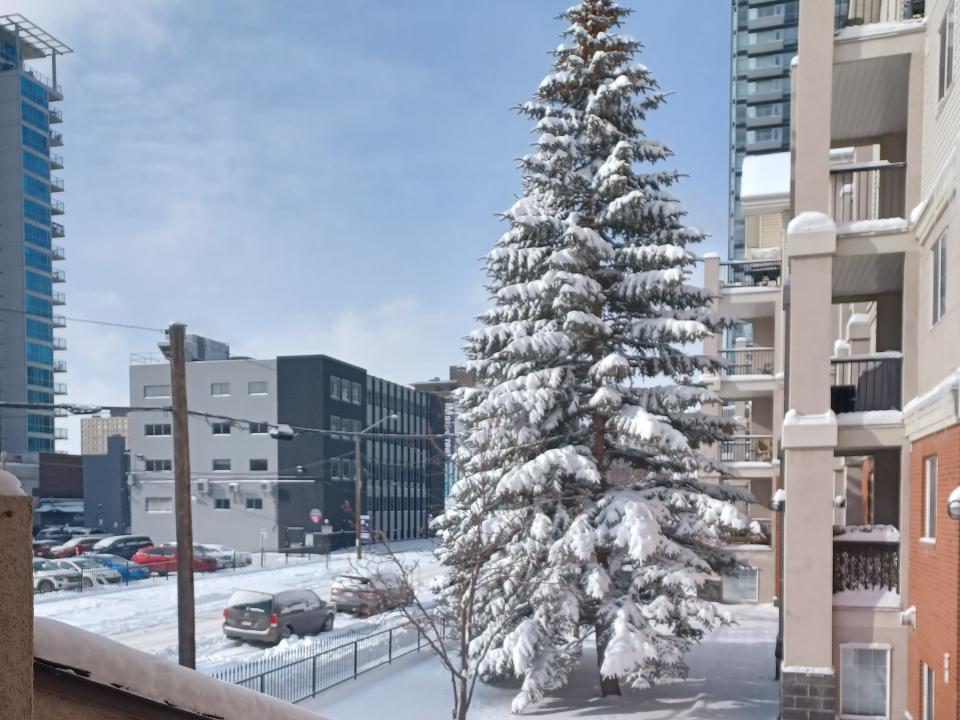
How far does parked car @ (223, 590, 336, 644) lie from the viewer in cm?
2241

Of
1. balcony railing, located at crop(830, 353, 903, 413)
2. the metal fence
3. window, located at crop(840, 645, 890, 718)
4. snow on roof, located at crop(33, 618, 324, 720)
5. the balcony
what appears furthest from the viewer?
the metal fence

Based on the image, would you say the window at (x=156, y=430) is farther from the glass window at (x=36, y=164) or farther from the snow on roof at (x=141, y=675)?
the snow on roof at (x=141, y=675)

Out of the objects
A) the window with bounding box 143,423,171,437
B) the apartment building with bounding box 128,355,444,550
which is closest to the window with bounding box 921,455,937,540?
the apartment building with bounding box 128,355,444,550

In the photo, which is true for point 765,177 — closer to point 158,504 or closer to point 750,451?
point 750,451

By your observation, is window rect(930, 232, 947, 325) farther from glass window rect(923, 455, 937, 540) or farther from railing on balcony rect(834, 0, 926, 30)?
railing on balcony rect(834, 0, 926, 30)

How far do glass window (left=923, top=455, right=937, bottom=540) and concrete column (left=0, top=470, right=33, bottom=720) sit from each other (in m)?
13.7

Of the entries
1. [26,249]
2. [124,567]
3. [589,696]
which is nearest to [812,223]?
[589,696]

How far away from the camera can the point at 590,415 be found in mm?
17391

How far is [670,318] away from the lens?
54.9ft

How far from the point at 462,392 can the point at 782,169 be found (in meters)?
23.7

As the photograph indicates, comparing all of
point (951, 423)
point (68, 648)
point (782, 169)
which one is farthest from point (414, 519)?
point (68, 648)

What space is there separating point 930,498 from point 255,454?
194 ft

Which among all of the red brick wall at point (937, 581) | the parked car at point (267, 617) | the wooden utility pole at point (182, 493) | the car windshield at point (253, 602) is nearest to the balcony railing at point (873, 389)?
the red brick wall at point (937, 581)

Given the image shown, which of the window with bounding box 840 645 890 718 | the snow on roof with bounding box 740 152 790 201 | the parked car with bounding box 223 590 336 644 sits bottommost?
the parked car with bounding box 223 590 336 644
